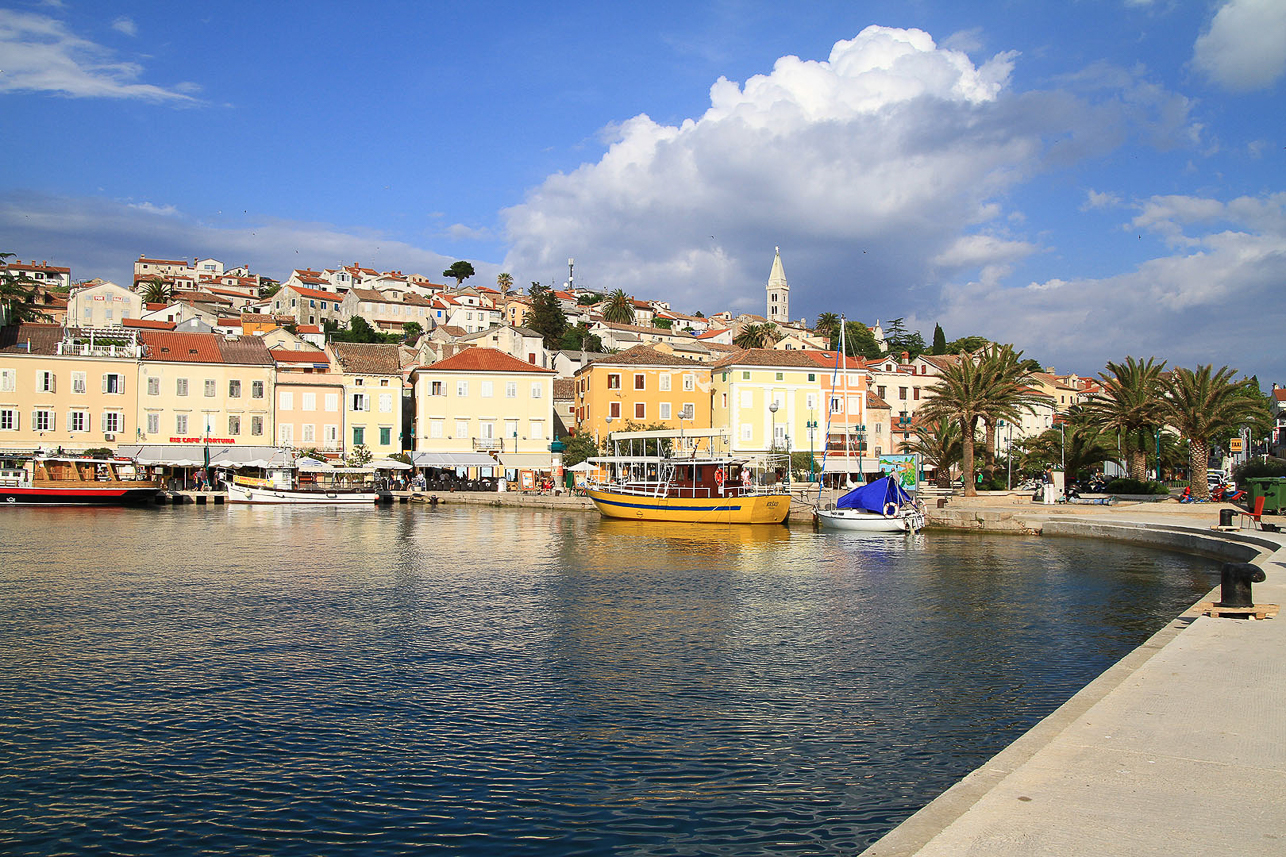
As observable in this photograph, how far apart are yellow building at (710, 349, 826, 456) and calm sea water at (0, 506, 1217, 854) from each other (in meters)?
45.4

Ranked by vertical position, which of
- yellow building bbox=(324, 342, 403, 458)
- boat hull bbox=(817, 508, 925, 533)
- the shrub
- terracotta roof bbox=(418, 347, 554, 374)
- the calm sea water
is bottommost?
the calm sea water

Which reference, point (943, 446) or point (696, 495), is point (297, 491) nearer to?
point (696, 495)

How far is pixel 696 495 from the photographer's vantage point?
162ft

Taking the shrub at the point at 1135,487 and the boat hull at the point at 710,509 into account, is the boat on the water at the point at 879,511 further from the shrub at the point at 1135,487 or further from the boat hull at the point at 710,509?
the shrub at the point at 1135,487

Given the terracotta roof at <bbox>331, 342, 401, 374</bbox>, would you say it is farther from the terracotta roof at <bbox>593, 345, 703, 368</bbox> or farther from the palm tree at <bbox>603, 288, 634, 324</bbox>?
the palm tree at <bbox>603, 288, 634, 324</bbox>

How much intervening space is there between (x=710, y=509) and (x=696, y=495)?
1.56m

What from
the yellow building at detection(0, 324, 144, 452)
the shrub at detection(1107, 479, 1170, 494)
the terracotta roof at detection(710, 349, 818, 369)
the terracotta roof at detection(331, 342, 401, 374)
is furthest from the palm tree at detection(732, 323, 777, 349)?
the yellow building at detection(0, 324, 144, 452)

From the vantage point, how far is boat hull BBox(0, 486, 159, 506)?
56625 mm

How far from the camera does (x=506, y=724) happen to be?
40.4 feet

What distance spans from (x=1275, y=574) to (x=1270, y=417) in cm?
3165

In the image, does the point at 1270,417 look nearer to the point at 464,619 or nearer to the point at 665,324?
the point at 464,619

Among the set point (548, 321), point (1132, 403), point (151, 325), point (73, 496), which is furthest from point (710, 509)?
point (548, 321)

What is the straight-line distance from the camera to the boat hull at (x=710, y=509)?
4750 cm

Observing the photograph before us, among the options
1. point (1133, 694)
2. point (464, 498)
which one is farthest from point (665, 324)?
point (1133, 694)
